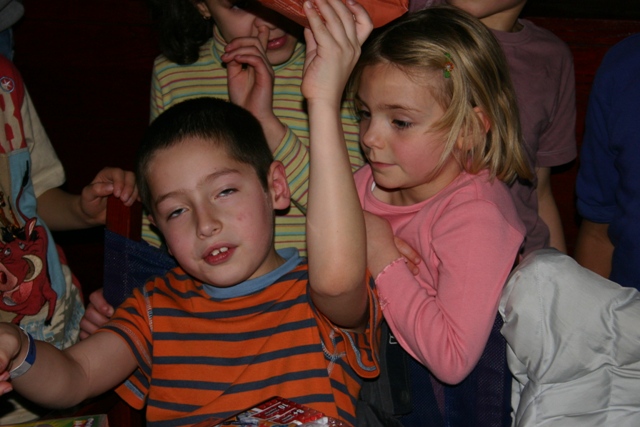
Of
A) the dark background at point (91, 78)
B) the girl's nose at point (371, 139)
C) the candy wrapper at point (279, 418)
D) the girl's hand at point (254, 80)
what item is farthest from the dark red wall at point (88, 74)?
the candy wrapper at point (279, 418)

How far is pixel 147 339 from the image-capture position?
1.41 m

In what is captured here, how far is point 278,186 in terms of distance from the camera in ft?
4.83

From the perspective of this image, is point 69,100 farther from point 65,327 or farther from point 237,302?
point 237,302

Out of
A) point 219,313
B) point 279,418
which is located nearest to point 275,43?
point 219,313

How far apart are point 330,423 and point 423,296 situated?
15.4 inches

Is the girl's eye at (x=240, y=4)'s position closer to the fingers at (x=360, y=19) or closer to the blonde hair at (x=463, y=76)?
the blonde hair at (x=463, y=76)

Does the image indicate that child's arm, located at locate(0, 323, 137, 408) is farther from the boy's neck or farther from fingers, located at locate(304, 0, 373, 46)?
the boy's neck

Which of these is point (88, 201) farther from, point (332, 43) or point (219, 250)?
point (332, 43)

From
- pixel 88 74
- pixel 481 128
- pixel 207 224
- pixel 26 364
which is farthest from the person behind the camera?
pixel 88 74

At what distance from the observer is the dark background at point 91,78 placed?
2396 mm

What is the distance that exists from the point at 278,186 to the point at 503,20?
68 cm

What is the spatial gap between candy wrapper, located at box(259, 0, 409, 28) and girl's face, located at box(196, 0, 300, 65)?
0.63m

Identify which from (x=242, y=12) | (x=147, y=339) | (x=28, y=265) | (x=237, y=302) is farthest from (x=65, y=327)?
(x=242, y=12)

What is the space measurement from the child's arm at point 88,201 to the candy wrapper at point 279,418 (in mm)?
648
